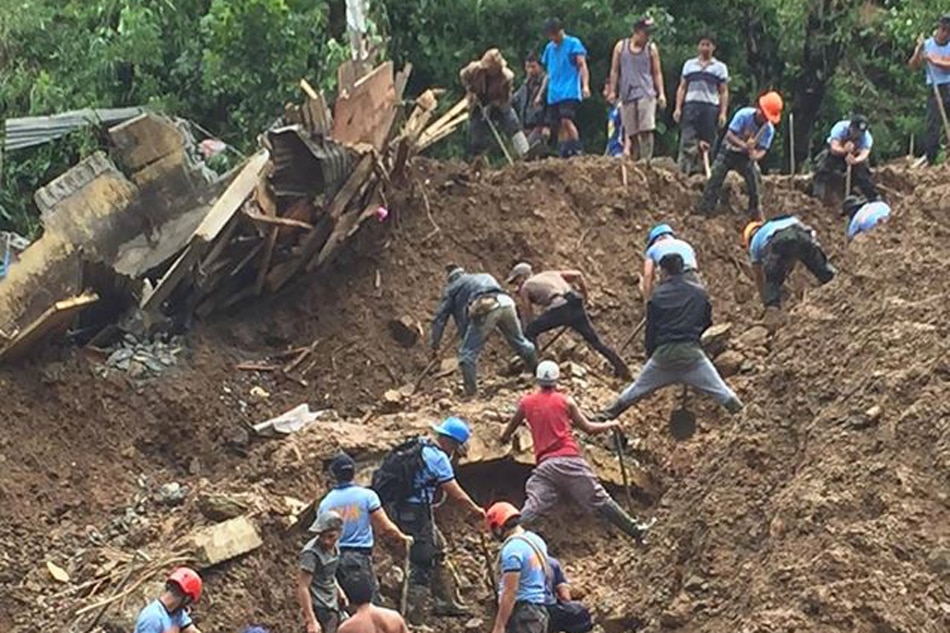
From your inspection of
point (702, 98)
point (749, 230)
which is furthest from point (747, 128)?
point (702, 98)

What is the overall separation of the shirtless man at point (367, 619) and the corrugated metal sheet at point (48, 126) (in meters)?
11.4

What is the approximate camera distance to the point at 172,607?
34.4 ft

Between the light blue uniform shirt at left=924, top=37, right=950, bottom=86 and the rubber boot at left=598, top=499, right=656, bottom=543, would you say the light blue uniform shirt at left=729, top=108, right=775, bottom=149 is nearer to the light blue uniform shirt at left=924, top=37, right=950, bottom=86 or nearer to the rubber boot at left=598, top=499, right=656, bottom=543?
the light blue uniform shirt at left=924, top=37, right=950, bottom=86

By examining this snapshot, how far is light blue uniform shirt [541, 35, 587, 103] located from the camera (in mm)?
19344

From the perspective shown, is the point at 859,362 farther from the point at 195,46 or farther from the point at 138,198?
the point at 195,46

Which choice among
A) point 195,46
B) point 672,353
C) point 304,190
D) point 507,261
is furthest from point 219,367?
point 195,46

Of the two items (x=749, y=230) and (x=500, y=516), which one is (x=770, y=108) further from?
(x=500, y=516)

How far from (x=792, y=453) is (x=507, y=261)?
25.9 ft

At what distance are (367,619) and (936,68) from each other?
10647 millimetres

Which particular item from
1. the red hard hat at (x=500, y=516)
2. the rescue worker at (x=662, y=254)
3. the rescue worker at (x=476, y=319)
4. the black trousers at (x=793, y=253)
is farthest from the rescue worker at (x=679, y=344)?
the red hard hat at (x=500, y=516)

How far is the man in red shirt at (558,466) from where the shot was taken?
1297cm

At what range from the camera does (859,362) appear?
36.0ft

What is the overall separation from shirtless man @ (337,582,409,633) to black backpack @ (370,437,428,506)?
2161 mm

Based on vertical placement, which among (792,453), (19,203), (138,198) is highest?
(792,453)
